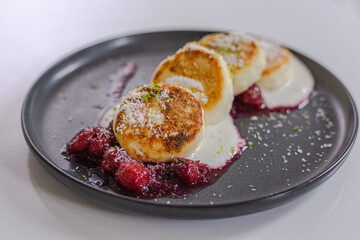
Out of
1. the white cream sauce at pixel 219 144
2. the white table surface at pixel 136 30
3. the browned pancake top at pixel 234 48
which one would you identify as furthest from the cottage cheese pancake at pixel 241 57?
the white table surface at pixel 136 30

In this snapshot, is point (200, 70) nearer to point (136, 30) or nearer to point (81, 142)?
point (81, 142)

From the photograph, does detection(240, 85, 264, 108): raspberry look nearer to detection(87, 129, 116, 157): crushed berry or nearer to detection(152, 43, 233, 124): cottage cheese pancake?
detection(152, 43, 233, 124): cottage cheese pancake

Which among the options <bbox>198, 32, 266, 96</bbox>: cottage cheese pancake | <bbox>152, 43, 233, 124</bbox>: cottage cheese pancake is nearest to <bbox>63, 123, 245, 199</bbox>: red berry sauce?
<bbox>152, 43, 233, 124</bbox>: cottage cheese pancake

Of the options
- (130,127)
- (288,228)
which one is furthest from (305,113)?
(130,127)

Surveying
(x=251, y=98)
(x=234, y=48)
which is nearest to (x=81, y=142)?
(x=251, y=98)

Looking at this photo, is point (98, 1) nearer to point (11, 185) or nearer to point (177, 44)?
point (177, 44)
